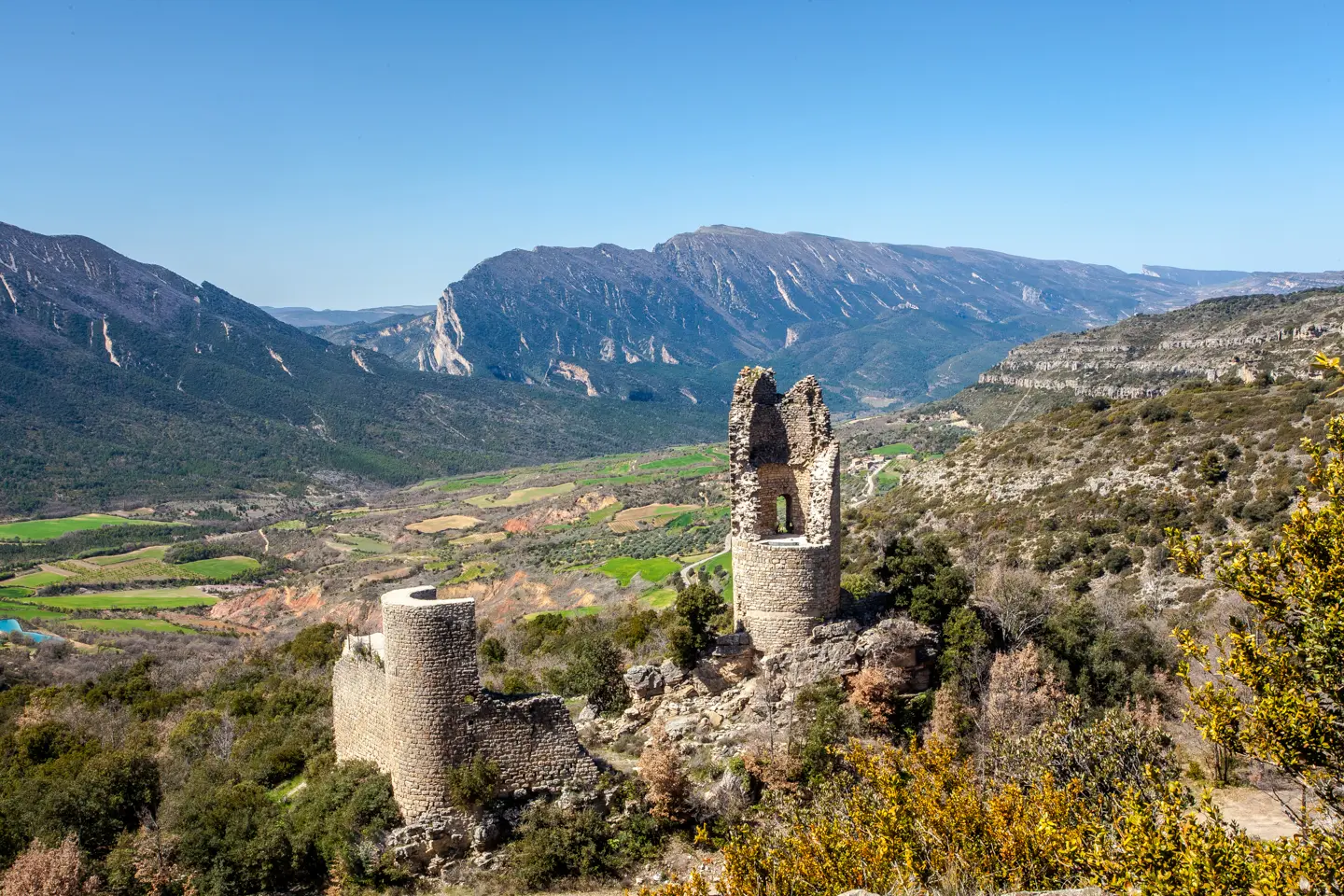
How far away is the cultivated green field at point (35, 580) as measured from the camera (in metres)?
74.3

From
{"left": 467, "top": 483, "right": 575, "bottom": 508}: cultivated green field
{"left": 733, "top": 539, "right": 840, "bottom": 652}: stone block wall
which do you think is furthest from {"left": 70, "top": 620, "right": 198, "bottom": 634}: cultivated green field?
{"left": 467, "top": 483, "right": 575, "bottom": 508}: cultivated green field

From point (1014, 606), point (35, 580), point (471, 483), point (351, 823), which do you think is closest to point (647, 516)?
point (35, 580)

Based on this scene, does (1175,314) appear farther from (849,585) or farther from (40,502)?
(40,502)

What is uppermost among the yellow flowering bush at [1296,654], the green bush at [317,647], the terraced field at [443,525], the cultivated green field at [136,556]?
the yellow flowering bush at [1296,654]

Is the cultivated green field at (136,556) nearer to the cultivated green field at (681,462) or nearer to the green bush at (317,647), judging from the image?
the green bush at (317,647)

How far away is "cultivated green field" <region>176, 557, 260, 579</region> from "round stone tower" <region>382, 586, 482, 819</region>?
74.7 metres

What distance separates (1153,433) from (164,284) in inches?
8423

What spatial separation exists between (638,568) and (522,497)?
65197 mm

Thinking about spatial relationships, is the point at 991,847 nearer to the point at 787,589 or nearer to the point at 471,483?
the point at 787,589

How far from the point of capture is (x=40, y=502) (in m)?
108

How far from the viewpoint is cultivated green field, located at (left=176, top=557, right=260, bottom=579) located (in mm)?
81875

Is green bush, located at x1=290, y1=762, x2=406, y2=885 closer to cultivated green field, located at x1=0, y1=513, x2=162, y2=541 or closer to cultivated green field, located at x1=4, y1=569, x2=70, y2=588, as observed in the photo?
cultivated green field, located at x1=4, y1=569, x2=70, y2=588

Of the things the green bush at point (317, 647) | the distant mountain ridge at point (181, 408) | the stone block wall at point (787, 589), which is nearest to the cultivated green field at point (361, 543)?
the distant mountain ridge at point (181, 408)

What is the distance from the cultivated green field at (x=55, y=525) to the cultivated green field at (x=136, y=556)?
10621mm
